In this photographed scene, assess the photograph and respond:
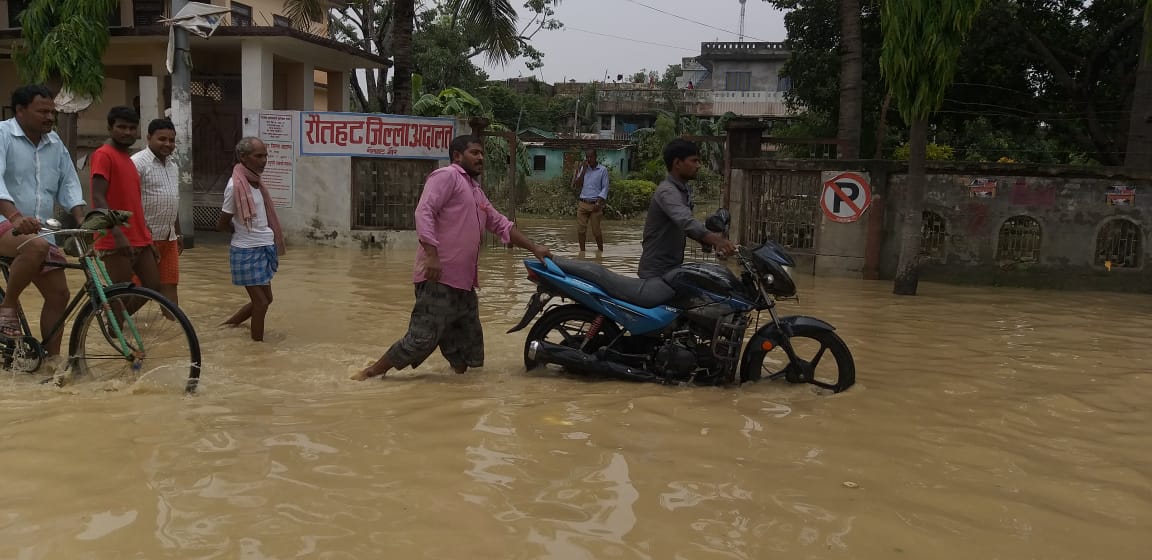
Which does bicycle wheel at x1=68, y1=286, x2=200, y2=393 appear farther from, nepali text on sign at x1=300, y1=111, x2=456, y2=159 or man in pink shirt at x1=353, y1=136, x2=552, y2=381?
nepali text on sign at x1=300, y1=111, x2=456, y2=159

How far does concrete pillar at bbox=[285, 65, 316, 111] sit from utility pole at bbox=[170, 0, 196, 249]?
4714 millimetres

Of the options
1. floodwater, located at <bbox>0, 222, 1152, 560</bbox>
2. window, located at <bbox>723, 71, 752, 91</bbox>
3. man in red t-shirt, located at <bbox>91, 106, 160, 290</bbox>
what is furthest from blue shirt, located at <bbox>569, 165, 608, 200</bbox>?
window, located at <bbox>723, 71, 752, 91</bbox>

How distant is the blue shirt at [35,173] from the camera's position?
202 inches

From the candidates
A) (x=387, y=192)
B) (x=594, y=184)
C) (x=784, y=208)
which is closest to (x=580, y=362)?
(x=784, y=208)

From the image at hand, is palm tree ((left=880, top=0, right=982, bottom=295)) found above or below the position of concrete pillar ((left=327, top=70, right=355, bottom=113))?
below

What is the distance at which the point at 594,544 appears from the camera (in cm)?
323

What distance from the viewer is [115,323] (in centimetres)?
503

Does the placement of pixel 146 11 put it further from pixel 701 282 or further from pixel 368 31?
pixel 701 282

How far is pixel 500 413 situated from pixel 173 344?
1924 millimetres

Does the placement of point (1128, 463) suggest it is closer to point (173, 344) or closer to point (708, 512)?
point (708, 512)

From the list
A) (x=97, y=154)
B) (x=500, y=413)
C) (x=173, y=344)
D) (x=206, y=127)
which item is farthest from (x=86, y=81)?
(x=500, y=413)

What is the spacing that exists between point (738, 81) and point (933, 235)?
34.8 metres

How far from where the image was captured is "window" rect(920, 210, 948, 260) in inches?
451

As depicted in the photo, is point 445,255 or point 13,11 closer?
point 445,255
